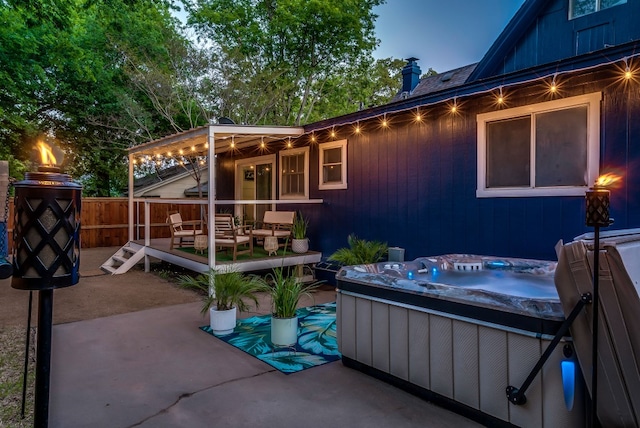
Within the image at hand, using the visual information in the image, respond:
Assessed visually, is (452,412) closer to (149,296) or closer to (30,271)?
(30,271)

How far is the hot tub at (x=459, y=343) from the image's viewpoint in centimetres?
230

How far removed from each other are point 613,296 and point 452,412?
1.26 metres

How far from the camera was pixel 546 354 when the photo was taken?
2248 millimetres

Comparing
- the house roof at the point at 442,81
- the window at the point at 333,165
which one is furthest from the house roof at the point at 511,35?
the window at the point at 333,165

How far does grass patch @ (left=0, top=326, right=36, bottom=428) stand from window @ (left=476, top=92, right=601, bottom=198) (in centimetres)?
492

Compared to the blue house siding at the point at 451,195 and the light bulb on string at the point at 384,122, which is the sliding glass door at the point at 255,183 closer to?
the blue house siding at the point at 451,195

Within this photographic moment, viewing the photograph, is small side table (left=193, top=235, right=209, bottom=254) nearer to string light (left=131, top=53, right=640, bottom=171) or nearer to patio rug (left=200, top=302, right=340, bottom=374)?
patio rug (left=200, top=302, right=340, bottom=374)

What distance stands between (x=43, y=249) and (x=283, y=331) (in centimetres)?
270

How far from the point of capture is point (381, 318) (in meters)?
3.23

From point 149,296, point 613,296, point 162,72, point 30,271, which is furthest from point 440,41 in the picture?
point 30,271

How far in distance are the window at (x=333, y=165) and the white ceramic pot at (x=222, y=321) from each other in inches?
135

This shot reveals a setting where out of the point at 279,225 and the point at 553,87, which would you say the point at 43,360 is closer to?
the point at 553,87

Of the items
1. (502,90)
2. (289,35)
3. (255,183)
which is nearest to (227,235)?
(255,183)

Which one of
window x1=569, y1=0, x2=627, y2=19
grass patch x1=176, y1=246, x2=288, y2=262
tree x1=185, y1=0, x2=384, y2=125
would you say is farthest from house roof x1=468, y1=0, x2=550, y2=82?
tree x1=185, y1=0, x2=384, y2=125
